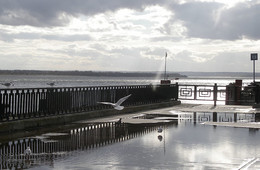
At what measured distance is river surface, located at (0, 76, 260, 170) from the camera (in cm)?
905

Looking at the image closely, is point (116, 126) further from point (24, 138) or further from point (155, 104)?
point (155, 104)

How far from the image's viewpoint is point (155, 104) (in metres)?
25.5

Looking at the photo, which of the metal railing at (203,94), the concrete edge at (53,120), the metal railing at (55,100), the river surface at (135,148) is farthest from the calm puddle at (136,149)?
the metal railing at (203,94)

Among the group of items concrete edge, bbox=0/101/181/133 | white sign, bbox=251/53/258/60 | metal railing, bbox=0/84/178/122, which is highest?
white sign, bbox=251/53/258/60

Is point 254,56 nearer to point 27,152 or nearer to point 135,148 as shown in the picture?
point 135,148

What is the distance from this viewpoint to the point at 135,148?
36.2 ft

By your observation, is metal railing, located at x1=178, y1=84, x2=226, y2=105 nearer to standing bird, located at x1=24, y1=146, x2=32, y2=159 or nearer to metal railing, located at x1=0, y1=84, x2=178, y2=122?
metal railing, located at x1=0, y1=84, x2=178, y2=122

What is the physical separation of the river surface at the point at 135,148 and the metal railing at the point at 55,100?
6.22 ft

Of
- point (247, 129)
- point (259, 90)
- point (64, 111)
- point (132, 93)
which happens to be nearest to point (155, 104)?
point (132, 93)

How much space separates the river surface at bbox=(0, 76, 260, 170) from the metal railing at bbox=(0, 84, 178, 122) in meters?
1.90

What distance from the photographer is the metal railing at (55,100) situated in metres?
15.2

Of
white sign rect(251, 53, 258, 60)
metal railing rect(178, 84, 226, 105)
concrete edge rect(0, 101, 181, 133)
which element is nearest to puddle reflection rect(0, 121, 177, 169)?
concrete edge rect(0, 101, 181, 133)

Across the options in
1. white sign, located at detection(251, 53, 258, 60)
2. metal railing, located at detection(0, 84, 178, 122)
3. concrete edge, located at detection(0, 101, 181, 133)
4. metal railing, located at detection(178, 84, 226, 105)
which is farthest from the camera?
white sign, located at detection(251, 53, 258, 60)

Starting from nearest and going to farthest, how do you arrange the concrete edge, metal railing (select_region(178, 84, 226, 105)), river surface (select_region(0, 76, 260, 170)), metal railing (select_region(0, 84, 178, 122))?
river surface (select_region(0, 76, 260, 170)) → the concrete edge → metal railing (select_region(0, 84, 178, 122)) → metal railing (select_region(178, 84, 226, 105))
